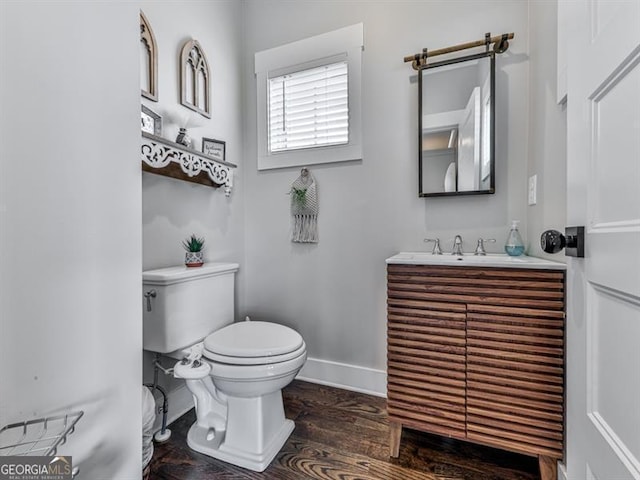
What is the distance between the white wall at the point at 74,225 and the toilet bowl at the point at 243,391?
49cm

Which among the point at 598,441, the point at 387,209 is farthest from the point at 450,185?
the point at 598,441

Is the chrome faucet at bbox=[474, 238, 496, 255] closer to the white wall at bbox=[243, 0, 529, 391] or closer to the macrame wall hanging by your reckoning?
the white wall at bbox=[243, 0, 529, 391]

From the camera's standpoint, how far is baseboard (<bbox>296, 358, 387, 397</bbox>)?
1.76 meters

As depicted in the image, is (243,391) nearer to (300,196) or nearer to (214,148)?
(300,196)

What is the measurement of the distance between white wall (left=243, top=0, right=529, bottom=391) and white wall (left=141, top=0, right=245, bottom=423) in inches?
4.2

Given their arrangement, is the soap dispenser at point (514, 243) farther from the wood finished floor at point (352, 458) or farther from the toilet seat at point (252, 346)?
the toilet seat at point (252, 346)

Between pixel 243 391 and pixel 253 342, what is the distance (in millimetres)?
195

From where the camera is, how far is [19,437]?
1.64 ft

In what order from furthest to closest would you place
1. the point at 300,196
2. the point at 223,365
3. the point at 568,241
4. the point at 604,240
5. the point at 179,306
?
the point at 300,196, the point at 179,306, the point at 223,365, the point at 568,241, the point at 604,240

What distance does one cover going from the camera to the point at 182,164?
139 centimetres

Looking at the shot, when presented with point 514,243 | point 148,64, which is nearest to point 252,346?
point 514,243

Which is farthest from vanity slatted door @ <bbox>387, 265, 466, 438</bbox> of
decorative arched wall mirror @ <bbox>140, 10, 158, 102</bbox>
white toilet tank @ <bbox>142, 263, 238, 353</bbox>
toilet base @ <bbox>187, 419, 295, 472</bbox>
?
decorative arched wall mirror @ <bbox>140, 10, 158, 102</bbox>

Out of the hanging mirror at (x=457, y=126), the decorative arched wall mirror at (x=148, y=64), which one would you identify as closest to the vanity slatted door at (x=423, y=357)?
the hanging mirror at (x=457, y=126)

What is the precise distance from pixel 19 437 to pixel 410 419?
4.05 feet
